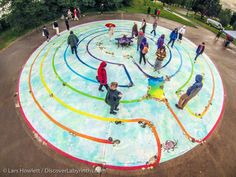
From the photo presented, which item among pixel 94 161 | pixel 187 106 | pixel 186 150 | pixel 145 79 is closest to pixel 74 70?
pixel 145 79

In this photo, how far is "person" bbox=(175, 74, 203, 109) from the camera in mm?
8727

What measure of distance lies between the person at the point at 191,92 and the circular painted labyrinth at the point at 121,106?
496mm

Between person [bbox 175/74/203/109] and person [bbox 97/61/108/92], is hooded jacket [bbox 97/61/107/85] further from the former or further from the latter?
person [bbox 175/74/203/109]

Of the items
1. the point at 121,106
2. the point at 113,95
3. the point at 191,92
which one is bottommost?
the point at 121,106

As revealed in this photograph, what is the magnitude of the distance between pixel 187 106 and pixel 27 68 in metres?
11.7

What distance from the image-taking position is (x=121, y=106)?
10.2 m

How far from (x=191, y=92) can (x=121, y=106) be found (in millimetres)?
3832

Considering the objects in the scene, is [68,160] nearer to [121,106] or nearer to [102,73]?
[121,106]

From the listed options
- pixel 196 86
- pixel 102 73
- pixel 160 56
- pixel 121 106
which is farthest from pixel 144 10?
pixel 196 86

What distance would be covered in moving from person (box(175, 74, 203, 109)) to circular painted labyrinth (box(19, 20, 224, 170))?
1.63ft

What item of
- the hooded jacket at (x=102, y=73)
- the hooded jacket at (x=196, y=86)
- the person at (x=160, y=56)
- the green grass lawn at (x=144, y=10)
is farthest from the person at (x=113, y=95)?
the green grass lawn at (x=144, y=10)

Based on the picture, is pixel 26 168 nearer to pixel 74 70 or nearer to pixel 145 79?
pixel 74 70

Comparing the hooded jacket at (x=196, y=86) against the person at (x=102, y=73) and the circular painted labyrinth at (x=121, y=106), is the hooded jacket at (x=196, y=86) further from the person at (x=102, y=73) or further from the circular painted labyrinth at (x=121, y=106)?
the person at (x=102, y=73)

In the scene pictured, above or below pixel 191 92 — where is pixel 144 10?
below
